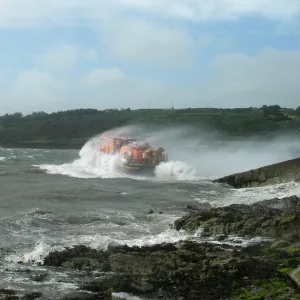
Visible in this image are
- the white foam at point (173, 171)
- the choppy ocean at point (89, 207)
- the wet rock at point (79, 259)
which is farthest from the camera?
the white foam at point (173, 171)

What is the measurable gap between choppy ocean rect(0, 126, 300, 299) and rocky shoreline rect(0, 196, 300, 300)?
2.36 feet

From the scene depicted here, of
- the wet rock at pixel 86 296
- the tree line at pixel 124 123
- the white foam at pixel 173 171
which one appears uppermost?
the tree line at pixel 124 123

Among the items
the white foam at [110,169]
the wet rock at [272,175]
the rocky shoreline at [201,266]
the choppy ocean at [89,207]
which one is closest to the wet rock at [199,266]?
the rocky shoreline at [201,266]

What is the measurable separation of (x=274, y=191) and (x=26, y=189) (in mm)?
15863

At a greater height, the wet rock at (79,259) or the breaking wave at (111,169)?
the breaking wave at (111,169)

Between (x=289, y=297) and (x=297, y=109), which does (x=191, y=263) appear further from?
(x=297, y=109)

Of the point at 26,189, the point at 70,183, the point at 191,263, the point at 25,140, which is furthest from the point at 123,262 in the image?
the point at 25,140

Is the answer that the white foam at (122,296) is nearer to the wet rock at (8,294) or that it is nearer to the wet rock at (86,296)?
the wet rock at (86,296)

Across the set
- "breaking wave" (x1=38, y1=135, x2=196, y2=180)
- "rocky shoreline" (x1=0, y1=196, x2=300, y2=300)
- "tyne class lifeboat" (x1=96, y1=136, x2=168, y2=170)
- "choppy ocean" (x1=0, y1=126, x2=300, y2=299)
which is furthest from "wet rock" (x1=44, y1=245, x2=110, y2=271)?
"tyne class lifeboat" (x1=96, y1=136, x2=168, y2=170)

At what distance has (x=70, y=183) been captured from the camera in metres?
35.1

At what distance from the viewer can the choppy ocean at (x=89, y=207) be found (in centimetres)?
1434

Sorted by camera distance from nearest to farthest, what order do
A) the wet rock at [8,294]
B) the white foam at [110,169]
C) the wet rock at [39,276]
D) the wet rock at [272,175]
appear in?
the wet rock at [8,294] < the wet rock at [39,276] < the wet rock at [272,175] < the white foam at [110,169]

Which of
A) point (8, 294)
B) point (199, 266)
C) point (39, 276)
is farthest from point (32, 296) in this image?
point (199, 266)

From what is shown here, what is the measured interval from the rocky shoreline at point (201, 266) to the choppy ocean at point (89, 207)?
2.36 ft
